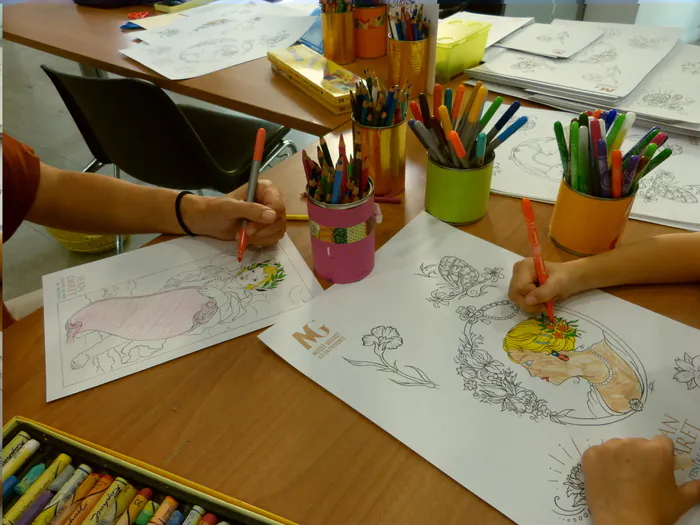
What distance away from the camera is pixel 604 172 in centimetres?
58

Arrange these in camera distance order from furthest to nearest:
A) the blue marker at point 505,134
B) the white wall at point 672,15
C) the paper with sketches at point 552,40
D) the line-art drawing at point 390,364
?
the white wall at point 672,15, the paper with sketches at point 552,40, the blue marker at point 505,134, the line-art drawing at point 390,364

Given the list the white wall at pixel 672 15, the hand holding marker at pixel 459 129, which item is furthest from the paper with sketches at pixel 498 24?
the white wall at pixel 672 15

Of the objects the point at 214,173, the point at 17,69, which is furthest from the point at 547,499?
the point at 17,69

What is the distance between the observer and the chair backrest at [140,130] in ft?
3.43

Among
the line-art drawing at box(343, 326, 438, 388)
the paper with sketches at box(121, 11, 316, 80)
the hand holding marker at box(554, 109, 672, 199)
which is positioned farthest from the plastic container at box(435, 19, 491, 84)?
the line-art drawing at box(343, 326, 438, 388)

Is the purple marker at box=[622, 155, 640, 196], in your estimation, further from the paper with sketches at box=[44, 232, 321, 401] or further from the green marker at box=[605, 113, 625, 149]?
the paper with sketches at box=[44, 232, 321, 401]

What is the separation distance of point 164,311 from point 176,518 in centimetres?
26

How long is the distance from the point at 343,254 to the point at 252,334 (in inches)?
5.7

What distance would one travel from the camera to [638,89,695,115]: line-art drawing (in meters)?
0.90

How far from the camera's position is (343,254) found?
60 centimetres

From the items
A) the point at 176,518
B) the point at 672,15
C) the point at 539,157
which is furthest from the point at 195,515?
the point at 672,15

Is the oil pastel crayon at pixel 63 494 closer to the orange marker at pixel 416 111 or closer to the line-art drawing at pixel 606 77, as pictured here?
the orange marker at pixel 416 111

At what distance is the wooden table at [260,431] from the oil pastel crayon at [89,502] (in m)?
0.03

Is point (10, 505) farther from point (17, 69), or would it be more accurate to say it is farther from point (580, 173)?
point (17, 69)
